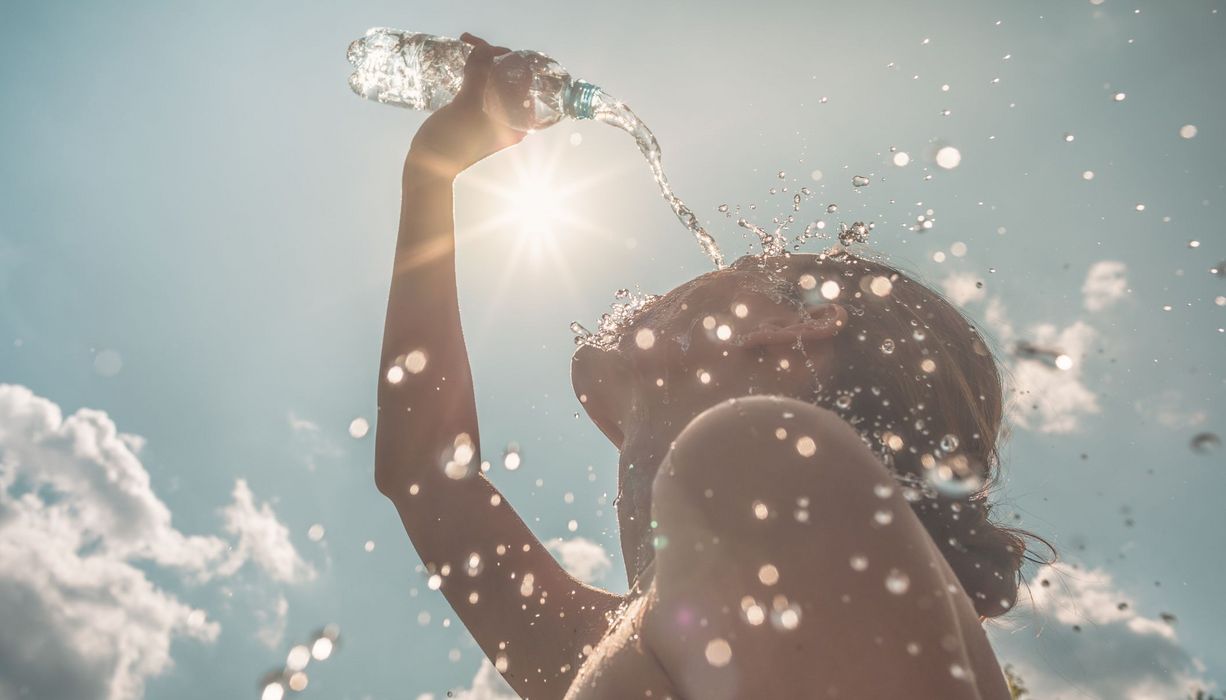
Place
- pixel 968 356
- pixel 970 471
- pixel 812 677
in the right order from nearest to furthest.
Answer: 1. pixel 812 677
2. pixel 970 471
3. pixel 968 356

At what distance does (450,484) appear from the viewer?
→ 111 inches

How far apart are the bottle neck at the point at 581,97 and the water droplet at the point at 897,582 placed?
12.0ft

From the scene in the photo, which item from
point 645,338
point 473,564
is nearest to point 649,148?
point 645,338

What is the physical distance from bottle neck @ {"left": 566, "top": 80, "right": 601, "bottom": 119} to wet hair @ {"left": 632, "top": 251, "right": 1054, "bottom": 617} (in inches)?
67.7

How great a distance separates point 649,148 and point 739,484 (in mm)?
3095

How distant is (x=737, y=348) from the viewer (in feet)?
8.13

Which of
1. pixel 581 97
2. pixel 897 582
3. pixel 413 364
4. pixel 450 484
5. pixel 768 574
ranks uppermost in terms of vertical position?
pixel 581 97

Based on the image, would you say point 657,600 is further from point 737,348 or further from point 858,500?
point 737,348

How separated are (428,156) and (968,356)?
8.51 feet

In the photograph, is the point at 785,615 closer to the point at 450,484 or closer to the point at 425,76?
the point at 450,484

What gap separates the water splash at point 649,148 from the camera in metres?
3.59

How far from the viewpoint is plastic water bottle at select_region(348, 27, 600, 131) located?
3.98m

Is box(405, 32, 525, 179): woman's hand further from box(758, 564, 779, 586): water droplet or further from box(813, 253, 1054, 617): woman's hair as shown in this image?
box(758, 564, 779, 586): water droplet

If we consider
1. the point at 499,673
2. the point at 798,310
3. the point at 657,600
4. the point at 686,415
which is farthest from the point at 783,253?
the point at 499,673
